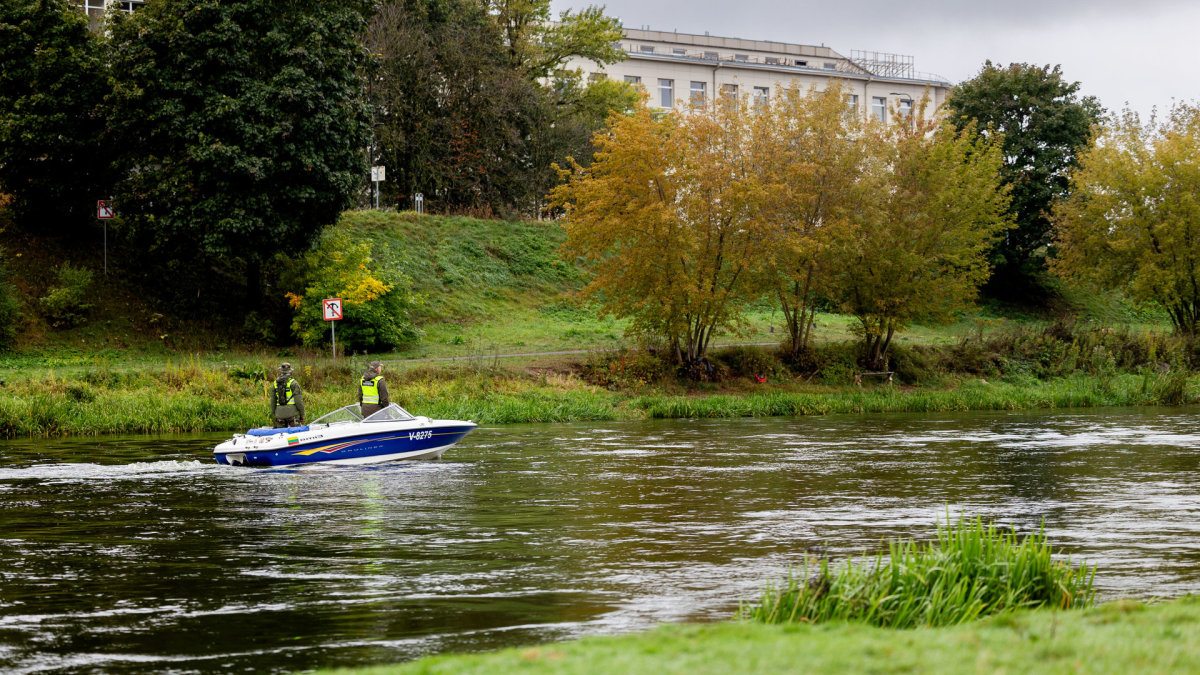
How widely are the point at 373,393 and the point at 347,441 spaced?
1.26 meters

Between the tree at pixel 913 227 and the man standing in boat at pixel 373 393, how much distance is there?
21424 mm

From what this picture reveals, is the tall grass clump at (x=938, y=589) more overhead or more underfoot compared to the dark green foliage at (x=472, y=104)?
more underfoot

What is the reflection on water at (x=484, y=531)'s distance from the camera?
32.4 feet

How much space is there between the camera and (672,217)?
1464 inches

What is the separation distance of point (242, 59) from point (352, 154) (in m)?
4.81

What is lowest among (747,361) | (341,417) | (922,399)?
(922,399)

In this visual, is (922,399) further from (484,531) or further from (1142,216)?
(484,531)

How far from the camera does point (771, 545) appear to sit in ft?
44.5

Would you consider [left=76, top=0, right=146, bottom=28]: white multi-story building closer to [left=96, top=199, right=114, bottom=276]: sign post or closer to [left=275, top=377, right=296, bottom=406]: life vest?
[left=96, top=199, right=114, bottom=276]: sign post

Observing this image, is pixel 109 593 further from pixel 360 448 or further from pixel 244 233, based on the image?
pixel 244 233

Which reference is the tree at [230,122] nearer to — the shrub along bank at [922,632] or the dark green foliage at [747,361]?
the dark green foliage at [747,361]

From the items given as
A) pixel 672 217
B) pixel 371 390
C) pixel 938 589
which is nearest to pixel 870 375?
pixel 672 217

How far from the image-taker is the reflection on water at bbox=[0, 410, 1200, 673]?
389 inches

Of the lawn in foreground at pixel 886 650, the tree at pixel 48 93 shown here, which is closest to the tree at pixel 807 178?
the tree at pixel 48 93
